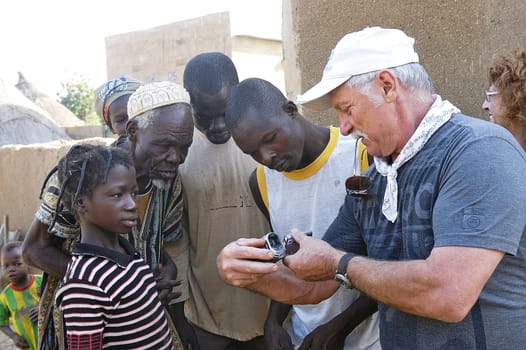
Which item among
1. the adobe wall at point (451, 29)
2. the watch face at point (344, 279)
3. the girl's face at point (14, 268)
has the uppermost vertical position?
the adobe wall at point (451, 29)

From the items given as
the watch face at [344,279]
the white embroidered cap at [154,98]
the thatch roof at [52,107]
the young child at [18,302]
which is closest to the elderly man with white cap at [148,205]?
the white embroidered cap at [154,98]

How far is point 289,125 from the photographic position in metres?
2.51

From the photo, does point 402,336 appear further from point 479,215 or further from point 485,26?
point 485,26

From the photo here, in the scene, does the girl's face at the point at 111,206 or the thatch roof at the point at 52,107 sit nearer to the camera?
the girl's face at the point at 111,206

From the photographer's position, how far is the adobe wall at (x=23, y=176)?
8.85 metres

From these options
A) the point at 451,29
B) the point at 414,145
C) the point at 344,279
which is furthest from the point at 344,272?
the point at 451,29

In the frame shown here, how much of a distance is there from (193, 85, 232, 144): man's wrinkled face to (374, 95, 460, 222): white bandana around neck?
4.13 feet

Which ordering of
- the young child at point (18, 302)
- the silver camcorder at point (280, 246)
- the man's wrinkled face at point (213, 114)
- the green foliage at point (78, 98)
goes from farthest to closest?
the green foliage at point (78, 98)
the young child at point (18, 302)
the man's wrinkled face at point (213, 114)
the silver camcorder at point (280, 246)

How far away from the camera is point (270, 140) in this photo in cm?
246

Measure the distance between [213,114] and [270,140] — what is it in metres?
0.60

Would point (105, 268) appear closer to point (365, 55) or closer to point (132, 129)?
point (132, 129)

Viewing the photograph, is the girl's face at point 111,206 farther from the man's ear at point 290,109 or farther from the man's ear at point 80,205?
the man's ear at point 290,109

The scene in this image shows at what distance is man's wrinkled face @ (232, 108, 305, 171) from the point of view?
2449 millimetres

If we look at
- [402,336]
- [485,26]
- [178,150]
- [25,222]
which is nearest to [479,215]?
[402,336]
